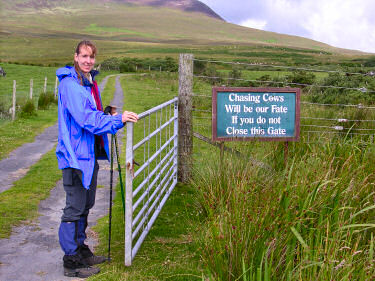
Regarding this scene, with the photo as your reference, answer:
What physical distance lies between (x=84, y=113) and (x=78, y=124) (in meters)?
0.14

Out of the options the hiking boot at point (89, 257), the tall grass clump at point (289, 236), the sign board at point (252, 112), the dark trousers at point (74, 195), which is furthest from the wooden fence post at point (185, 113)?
the dark trousers at point (74, 195)

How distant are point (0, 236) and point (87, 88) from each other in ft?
7.61

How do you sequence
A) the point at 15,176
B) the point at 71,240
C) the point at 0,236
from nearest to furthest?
the point at 71,240, the point at 0,236, the point at 15,176

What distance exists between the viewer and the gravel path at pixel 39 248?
486 centimetres

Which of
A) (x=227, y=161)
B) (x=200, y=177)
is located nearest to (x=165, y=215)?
(x=200, y=177)

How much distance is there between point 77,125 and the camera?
14.9 feet

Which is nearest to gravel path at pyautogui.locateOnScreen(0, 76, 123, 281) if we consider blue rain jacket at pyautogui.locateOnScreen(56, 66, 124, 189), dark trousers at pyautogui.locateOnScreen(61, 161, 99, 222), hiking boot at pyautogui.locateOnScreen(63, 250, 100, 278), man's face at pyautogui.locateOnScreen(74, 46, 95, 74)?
hiking boot at pyautogui.locateOnScreen(63, 250, 100, 278)

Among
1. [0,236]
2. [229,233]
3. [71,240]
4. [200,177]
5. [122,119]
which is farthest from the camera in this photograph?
[200,177]

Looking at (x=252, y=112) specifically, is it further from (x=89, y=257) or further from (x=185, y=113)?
(x=89, y=257)

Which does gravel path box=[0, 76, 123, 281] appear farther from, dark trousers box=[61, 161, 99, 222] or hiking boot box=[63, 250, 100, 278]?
dark trousers box=[61, 161, 99, 222]

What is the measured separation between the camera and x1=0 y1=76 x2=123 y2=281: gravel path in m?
4.86

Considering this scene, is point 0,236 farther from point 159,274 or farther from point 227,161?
point 227,161

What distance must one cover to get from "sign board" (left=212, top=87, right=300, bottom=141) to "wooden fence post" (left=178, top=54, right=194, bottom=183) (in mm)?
844

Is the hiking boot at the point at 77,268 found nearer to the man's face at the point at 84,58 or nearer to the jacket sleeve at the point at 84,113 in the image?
the jacket sleeve at the point at 84,113
